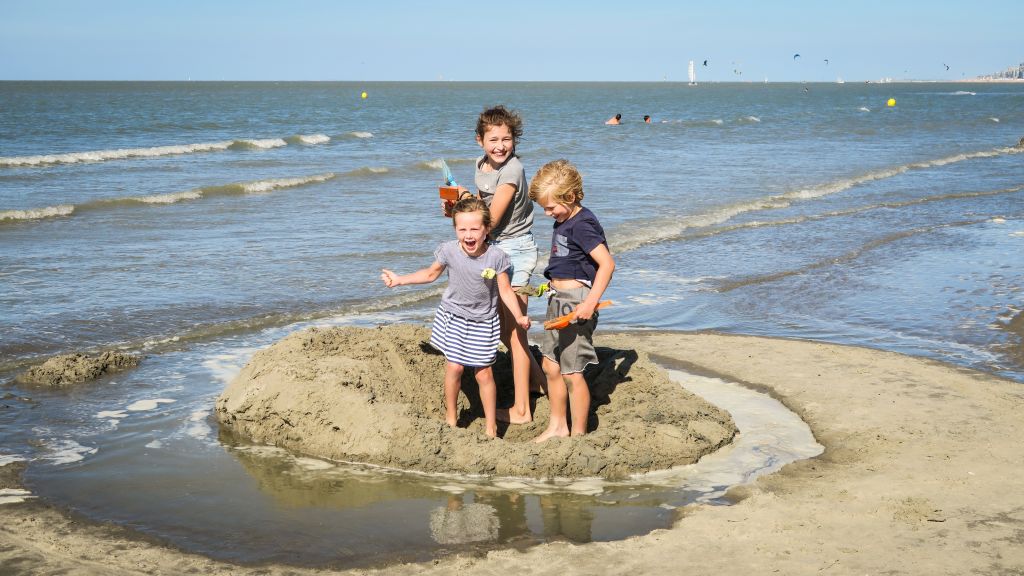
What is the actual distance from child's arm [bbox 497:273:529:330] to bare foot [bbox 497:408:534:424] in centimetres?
73

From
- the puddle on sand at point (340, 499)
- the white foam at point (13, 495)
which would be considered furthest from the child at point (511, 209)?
the white foam at point (13, 495)

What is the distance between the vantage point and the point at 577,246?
520 centimetres

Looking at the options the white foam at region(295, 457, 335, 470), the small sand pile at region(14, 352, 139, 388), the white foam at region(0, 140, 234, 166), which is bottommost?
the white foam at region(295, 457, 335, 470)

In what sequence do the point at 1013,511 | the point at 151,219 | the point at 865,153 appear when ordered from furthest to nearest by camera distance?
the point at 865,153 → the point at 151,219 → the point at 1013,511

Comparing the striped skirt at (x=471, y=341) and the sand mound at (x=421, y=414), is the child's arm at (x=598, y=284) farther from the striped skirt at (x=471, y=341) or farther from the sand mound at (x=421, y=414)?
the sand mound at (x=421, y=414)

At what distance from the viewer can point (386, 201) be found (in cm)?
1759

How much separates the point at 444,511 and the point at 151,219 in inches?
481

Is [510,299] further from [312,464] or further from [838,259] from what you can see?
[838,259]

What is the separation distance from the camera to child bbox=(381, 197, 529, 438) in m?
5.22

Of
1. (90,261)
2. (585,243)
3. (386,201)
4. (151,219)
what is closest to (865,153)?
(386,201)

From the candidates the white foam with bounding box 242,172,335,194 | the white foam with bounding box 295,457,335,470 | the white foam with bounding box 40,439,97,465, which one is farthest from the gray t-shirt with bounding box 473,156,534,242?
the white foam with bounding box 242,172,335,194

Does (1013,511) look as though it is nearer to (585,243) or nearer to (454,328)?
(585,243)

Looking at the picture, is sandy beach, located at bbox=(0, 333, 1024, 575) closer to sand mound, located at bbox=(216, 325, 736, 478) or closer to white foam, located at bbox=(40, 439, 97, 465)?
white foam, located at bbox=(40, 439, 97, 465)

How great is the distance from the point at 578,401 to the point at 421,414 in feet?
2.91
